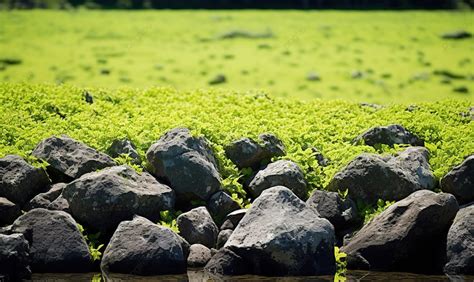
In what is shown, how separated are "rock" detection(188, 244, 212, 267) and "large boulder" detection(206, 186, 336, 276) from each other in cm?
33

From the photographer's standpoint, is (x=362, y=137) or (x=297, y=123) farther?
(x=297, y=123)

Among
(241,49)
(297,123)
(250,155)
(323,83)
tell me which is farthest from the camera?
(241,49)

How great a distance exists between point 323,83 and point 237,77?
3.72 m

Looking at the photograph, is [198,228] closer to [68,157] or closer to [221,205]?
[221,205]

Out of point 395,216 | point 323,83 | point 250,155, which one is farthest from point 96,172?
point 323,83

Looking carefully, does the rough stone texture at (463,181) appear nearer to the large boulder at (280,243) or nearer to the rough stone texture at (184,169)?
the large boulder at (280,243)

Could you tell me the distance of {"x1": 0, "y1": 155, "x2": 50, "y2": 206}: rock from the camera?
14133 millimetres

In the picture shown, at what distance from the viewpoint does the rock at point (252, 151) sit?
51.1 feet

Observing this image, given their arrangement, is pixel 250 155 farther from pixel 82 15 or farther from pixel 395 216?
pixel 82 15

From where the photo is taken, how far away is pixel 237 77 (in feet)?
121

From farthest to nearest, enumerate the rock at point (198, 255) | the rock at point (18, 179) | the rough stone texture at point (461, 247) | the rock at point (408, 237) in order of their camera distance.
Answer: the rock at point (18, 179)
the rock at point (198, 255)
the rock at point (408, 237)
the rough stone texture at point (461, 247)

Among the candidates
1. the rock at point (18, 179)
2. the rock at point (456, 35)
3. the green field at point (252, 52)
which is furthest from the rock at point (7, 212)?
the rock at point (456, 35)

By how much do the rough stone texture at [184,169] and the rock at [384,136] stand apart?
123 inches

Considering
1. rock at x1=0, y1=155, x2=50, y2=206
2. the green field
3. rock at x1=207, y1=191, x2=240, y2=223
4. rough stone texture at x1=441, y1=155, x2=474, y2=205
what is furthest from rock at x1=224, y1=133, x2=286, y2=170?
the green field
